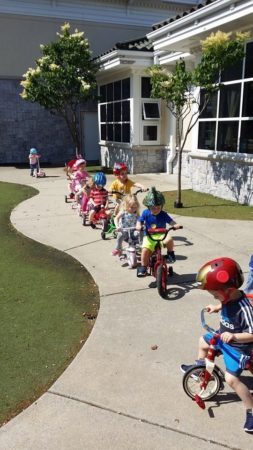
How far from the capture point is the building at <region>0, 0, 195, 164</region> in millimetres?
18391

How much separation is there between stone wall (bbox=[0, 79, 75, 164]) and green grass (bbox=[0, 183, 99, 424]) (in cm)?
1411

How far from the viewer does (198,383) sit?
302 cm

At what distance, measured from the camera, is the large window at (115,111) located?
15.0 m

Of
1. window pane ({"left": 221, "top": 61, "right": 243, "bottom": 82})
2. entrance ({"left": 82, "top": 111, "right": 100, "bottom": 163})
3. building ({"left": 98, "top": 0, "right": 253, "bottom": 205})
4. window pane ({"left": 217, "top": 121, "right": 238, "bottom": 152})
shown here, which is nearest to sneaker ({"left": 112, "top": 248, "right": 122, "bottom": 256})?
building ({"left": 98, "top": 0, "right": 253, "bottom": 205})

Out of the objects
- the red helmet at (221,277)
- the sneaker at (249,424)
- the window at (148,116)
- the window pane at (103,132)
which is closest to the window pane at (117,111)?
the window at (148,116)

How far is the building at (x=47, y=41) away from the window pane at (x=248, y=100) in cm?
1252

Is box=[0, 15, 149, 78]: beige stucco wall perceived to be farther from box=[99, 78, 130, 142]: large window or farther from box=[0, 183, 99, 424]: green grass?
box=[0, 183, 99, 424]: green grass

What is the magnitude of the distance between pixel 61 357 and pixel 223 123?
7.83 metres

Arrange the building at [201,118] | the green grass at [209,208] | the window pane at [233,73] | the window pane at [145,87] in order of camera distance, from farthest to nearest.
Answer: the window pane at [145,87], the window pane at [233,73], the building at [201,118], the green grass at [209,208]

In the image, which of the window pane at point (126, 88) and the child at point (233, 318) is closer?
the child at point (233, 318)

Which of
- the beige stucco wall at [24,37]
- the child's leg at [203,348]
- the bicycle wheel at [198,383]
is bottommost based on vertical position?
the bicycle wheel at [198,383]

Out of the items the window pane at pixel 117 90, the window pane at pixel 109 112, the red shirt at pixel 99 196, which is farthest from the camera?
the window pane at pixel 109 112

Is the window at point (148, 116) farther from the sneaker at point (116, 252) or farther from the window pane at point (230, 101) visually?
the sneaker at point (116, 252)

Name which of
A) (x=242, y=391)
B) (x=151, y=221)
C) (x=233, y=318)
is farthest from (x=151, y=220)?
(x=242, y=391)
